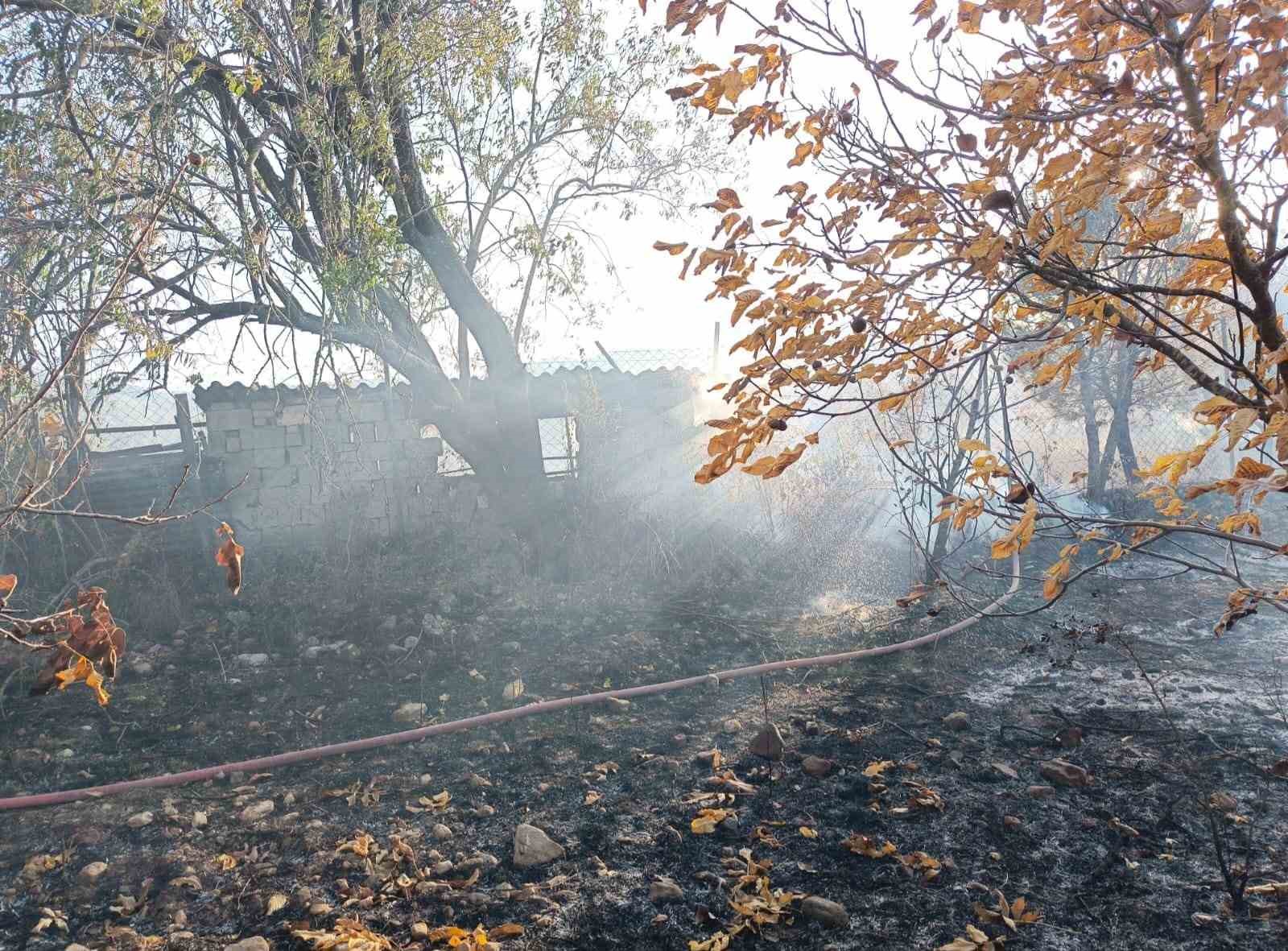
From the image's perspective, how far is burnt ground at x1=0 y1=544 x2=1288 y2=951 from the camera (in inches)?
101

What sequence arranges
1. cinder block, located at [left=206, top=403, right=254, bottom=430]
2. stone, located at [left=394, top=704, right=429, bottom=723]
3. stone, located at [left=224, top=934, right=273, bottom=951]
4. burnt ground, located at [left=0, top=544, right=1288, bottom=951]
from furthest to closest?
1. cinder block, located at [left=206, top=403, right=254, bottom=430]
2. stone, located at [left=394, top=704, right=429, bottom=723]
3. burnt ground, located at [left=0, top=544, right=1288, bottom=951]
4. stone, located at [left=224, top=934, right=273, bottom=951]

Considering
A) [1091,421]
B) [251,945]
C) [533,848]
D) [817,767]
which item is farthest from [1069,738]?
[1091,421]

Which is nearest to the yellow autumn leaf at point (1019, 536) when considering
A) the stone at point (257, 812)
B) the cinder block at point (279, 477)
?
the stone at point (257, 812)

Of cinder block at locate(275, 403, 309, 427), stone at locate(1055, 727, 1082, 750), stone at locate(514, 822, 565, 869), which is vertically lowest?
stone at locate(514, 822, 565, 869)

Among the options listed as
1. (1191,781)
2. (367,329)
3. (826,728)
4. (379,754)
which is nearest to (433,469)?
(367,329)

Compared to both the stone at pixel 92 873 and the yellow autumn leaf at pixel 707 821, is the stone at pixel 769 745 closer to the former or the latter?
the yellow autumn leaf at pixel 707 821

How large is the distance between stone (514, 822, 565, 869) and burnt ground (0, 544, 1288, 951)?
5 centimetres

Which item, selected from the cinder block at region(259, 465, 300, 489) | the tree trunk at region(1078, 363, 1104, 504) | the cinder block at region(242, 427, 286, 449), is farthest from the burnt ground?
the tree trunk at region(1078, 363, 1104, 504)

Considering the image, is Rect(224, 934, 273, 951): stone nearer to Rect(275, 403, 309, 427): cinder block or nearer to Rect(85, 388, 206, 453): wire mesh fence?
Rect(85, 388, 206, 453): wire mesh fence

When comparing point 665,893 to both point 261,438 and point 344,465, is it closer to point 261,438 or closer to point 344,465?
point 344,465

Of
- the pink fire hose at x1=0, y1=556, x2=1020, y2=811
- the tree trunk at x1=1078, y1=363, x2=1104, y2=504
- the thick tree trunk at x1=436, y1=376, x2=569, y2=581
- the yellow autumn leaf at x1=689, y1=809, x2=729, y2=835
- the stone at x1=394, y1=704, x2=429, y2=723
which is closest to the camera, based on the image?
the yellow autumn leaf at x1=689, y1=809, x2=729, y2=835

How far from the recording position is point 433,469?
834 cm

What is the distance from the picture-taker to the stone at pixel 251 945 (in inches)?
95.5

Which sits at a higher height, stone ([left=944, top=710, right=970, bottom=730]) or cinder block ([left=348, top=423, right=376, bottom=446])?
cinder block ([left=348, top=423, right=376, bottom=446])
